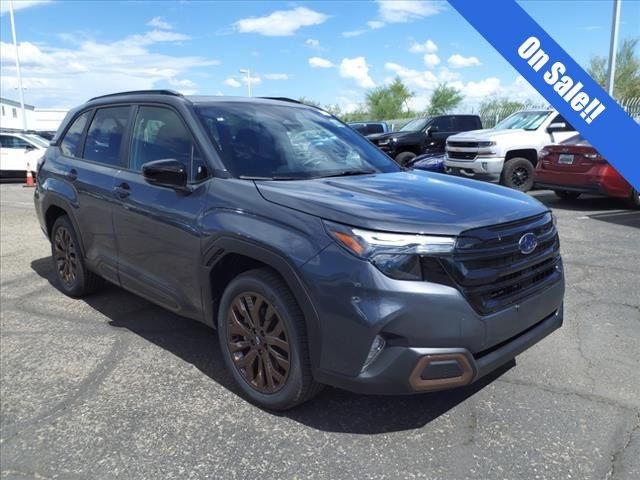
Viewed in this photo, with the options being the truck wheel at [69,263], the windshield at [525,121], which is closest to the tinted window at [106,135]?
the truck wheel at [69,263]

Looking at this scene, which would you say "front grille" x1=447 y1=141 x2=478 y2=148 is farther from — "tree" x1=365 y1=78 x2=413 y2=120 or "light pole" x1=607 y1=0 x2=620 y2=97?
"tree" x1=365 y1=78 x2=413 y2=120

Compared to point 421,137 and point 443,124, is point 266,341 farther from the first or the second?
point 443,124

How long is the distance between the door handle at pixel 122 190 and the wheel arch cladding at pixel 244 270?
107 cm

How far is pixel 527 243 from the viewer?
280 cm

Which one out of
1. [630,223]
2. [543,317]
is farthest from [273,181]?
[630,223]

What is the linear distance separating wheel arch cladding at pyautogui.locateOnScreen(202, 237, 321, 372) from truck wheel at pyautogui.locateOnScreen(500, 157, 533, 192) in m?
8.92

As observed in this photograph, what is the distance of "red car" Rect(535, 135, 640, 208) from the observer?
8836 mm

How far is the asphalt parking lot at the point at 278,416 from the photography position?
256cm

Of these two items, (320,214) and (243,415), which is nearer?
(320,214)

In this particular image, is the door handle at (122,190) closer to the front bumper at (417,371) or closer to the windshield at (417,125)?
the front bumper at (417,371)

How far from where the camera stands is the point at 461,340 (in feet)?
8.14

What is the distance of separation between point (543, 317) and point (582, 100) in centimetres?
261

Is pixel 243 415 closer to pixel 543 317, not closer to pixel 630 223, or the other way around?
pixel 543 317

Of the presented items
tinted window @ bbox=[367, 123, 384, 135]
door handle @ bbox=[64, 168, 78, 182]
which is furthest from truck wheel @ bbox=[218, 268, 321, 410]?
tinted window @ bbox=[367, 123, 384, 135]
